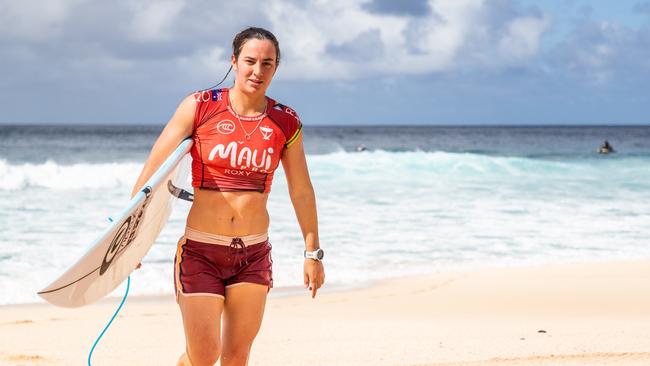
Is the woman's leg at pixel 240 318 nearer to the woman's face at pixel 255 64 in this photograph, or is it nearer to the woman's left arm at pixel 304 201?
the woman's left arm at pixel 304 201

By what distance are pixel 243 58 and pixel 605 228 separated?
10391 millimetres

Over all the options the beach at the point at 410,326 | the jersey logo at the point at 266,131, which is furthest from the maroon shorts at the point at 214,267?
the beach at the point at 410,326

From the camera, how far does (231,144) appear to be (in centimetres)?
339

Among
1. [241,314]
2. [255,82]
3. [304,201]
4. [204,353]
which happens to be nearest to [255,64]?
[255,82]

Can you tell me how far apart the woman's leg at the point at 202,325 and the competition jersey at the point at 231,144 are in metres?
0.51

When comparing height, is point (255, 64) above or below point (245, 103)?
above

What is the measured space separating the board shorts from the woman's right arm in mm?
322

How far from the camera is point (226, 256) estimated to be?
3.43 metres

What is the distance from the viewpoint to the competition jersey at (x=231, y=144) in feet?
11.1

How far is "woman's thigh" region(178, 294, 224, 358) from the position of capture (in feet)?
11.1

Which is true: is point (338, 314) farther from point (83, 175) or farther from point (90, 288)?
point (83, 175)

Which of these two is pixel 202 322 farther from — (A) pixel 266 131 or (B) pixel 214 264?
(A) pixel 266 131

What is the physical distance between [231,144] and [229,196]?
0.24m

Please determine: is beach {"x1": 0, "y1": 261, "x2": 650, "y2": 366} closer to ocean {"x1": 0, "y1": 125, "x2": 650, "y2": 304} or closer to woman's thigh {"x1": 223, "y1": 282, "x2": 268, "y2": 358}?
ocean {"x1": 0, "y1": 125, "x2": 650, "y2": 304}
